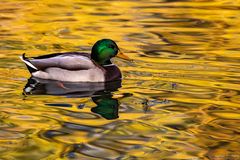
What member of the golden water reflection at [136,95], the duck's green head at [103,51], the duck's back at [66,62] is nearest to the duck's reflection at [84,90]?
the golden water reflection at [136,95]

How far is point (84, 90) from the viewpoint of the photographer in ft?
A: 40.7

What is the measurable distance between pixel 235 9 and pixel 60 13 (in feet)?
15.9

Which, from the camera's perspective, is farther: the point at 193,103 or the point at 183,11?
the point at 183,11

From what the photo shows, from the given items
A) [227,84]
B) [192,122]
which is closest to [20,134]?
[192,122]

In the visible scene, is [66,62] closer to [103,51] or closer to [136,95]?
[103,51]

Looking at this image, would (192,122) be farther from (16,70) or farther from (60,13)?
(60,13)

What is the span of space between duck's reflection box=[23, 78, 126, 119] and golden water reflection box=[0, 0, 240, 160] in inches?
2.5

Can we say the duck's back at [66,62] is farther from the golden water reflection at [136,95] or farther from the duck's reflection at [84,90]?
the golden water reflection at [136,95]

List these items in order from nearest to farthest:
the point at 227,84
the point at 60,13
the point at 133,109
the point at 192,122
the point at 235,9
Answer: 1. the point at 192,122
2. the point at 133,109
3. the point at 227,84
4. the point at 60,13
5. the point at 235,9

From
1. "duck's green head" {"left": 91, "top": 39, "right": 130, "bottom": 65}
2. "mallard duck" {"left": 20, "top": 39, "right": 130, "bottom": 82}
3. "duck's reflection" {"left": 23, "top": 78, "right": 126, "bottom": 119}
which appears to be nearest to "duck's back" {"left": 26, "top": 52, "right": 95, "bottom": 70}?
"mallard duck" {"left": 20, "top": 39, "right": 130, "bottom": 82}

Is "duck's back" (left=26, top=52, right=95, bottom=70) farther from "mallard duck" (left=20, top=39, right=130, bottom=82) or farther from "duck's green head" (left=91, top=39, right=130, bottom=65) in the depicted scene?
Result: "duck's green head" (left=91, top=39, right=130, bottom=65)

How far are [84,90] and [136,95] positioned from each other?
0.94 m

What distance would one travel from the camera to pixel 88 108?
1112 centimetres

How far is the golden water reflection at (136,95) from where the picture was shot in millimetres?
9109
